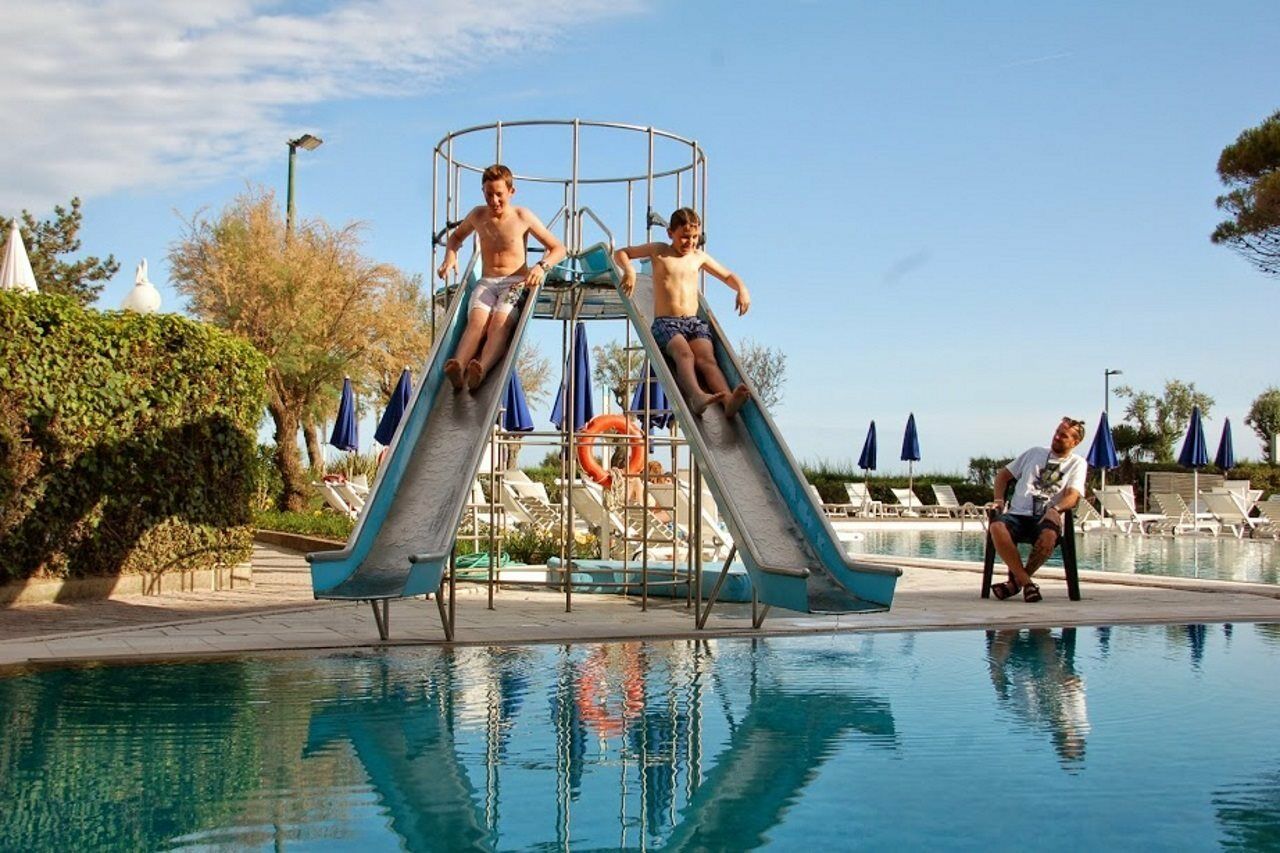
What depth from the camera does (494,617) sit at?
938cm

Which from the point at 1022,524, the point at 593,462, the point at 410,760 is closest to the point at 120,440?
the point at 410,760

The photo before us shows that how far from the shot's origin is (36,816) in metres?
3.94

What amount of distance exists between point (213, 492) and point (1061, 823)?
897cm

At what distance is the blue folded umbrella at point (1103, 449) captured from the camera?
24078 millimetres

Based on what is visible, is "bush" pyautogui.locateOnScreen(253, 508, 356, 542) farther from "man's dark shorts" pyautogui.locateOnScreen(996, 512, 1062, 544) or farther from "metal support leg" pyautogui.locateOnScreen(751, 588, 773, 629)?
"man's dark shorts" pyautogui.locateOnScreen(996, 512, 1062, 544)

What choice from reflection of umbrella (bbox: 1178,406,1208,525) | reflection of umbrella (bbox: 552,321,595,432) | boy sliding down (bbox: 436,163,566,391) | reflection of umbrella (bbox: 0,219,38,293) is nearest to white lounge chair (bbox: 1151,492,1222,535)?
reflection of umbrella (bbox: 1178,406,1208,525)

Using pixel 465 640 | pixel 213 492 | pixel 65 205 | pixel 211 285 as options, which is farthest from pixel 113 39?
pixel 65 205

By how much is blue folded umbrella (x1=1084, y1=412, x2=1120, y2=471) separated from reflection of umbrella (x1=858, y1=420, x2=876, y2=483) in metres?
6.26

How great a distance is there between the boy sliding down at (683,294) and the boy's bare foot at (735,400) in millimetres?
215

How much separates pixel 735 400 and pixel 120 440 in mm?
5025

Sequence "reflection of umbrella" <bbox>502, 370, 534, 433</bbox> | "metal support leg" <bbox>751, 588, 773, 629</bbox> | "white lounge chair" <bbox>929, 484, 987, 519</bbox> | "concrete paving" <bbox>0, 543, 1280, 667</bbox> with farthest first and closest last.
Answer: "white lounge chair" <bbox>929, 484, 987, 519</bbox> < "reflection of umbrella" <bbox>502, 370, 534, 433</bbox> < "metal support leg" <bbox>751, 588, 773, 629</bbox> < "concrete paving" <bbox>0, 543, 1280, 667</bbox>

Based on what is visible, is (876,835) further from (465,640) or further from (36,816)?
(465,640)

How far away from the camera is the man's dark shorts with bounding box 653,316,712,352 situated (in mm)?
9398

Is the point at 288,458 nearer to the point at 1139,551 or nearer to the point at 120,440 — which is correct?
the point at 120,440
